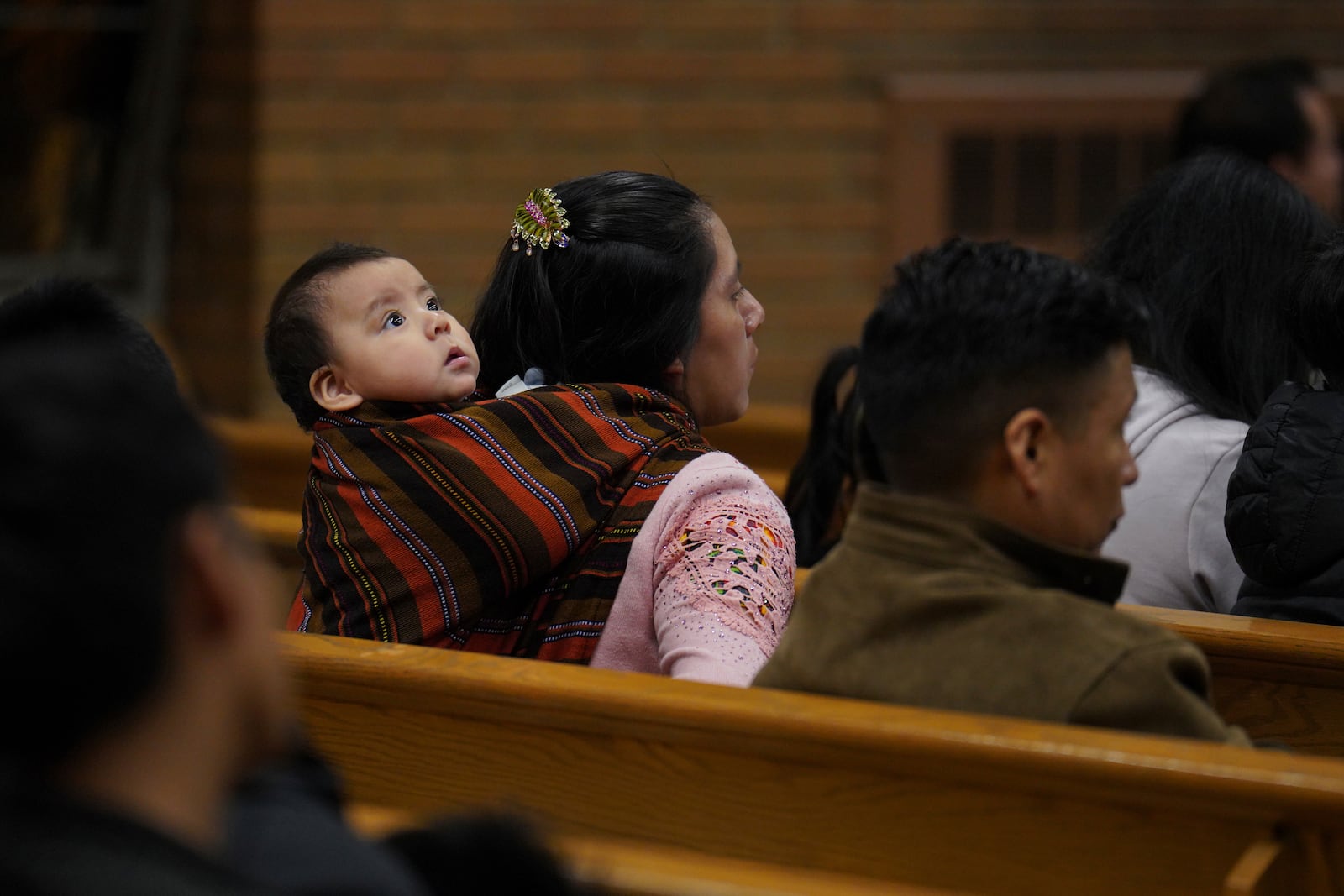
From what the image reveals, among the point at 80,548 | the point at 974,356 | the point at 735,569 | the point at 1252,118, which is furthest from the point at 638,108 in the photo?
the point at 80,548

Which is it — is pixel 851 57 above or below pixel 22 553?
below

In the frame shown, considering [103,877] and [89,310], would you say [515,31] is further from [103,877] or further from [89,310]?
[103,877]

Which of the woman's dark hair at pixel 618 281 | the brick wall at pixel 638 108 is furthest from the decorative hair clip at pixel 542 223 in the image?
the brick wall at pixel 638 108

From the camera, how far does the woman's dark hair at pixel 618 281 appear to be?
70.8 inches

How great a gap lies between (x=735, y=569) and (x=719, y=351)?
39 cm

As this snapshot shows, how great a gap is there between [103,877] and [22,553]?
0.14 meters

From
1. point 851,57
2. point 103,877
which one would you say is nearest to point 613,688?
point 103,877

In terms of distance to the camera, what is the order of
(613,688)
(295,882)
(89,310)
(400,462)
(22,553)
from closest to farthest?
(22,553) → (295,882) → (613,688) → (89,310) → (400,462)

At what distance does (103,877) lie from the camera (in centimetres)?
64

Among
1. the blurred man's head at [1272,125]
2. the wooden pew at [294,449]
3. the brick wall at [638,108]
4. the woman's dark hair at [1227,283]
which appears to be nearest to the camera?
the woman's dark hair at [1227,283]

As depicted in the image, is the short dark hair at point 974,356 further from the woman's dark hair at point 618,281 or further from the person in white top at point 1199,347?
the person in white top at point 1199,347

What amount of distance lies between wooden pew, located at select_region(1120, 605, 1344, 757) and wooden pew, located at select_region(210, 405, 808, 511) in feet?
5.20

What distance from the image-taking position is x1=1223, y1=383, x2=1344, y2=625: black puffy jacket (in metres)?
1.74

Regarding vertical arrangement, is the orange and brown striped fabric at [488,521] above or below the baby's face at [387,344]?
below
